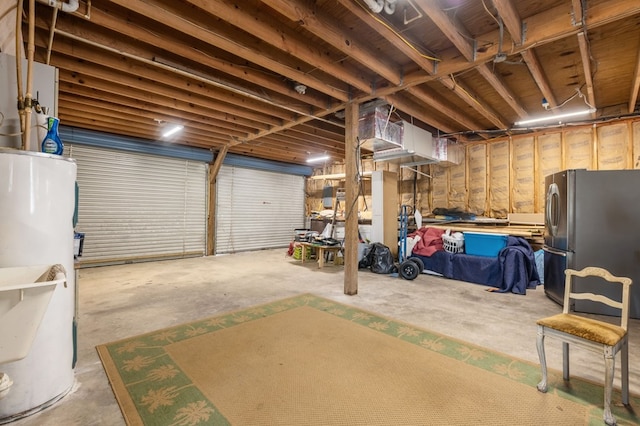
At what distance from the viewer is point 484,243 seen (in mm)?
5160

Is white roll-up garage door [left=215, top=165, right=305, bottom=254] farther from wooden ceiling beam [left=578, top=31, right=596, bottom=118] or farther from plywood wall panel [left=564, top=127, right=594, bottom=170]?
wooden ceiling beam [left=578, top=31, right=596, bottom=118]

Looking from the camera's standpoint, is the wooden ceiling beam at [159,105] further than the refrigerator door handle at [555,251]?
Yes

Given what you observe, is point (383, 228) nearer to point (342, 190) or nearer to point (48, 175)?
point (342, 190)

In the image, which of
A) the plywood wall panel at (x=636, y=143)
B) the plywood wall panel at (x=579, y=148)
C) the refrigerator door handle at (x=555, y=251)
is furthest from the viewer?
the plywood wall panel at (x=579, y=148)

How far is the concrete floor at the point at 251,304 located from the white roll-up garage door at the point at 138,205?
649 millimetres

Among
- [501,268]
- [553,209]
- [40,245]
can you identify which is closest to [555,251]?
[553,209]

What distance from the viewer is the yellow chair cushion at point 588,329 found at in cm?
173

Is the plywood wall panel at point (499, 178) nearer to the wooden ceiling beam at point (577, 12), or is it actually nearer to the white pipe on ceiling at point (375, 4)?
the wooden ceiling beam at point (577, 12)

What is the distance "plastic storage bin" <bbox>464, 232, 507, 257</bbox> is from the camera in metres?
5.01

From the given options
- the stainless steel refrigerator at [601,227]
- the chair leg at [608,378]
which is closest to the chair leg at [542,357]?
the chair leg at [608,378]

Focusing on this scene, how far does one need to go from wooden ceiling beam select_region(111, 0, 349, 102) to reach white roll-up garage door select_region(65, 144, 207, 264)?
4789 mm

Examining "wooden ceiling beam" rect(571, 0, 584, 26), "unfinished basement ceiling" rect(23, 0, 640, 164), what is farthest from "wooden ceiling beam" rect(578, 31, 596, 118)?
"wooden ceiling beam" rect(571, 0, 584, 26)

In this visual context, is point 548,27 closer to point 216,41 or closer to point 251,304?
point 216,41

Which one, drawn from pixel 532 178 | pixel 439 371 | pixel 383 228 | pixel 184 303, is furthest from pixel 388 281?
pixel 532 178
